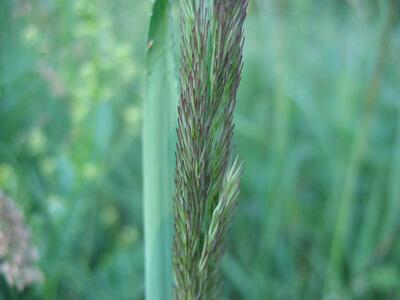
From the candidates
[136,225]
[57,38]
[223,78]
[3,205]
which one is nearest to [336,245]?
[136,225]

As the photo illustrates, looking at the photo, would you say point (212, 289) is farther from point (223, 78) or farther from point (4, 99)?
point (4, 99)

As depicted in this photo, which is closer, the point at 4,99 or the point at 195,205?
the point at 195,205

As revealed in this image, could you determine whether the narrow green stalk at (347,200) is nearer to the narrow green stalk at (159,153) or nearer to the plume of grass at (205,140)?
the narrow green stalk at (159,153)

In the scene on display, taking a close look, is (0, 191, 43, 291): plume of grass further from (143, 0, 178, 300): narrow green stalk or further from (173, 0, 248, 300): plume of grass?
(173, 0, 248, 300): plume of grass

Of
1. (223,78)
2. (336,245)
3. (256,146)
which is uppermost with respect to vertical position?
(223,78)

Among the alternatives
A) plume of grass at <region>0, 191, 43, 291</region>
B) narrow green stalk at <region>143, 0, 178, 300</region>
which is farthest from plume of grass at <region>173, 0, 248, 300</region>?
plume of grass at <region>0, 191, 43, 291</region>

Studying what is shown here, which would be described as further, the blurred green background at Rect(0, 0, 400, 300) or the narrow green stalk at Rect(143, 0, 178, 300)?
the blurred green background at Rect(0, 0, 400, 300)

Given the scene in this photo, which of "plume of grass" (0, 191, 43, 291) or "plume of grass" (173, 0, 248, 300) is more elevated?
"plume of grass" (173, 0, 248, 300)
